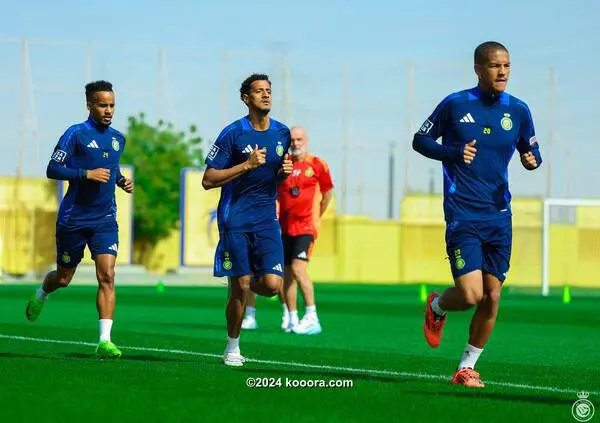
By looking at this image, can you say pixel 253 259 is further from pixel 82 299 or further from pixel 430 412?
pixel 82 299

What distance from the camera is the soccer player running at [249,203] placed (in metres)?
10.8

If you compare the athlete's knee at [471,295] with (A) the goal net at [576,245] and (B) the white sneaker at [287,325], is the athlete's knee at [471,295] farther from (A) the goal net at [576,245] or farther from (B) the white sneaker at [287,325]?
(A) the goal net at [576,245]

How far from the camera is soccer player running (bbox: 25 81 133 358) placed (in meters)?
11.6

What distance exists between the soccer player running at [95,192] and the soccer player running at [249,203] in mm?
1258

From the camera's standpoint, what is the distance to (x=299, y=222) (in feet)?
54.3

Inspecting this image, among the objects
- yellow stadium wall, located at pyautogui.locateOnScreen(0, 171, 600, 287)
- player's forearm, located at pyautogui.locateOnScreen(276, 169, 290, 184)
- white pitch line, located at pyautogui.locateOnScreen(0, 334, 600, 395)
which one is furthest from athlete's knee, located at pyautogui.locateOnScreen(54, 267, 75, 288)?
yellow stadium wall, located at pyautogui.locateOnScreen(0, 171, 600, 287)

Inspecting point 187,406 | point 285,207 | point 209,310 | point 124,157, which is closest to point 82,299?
point 209,310

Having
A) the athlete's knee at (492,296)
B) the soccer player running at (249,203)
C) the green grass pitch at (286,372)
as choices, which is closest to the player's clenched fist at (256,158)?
the soccer player running at (249,203)

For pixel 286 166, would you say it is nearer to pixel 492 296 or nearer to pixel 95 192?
pixel 95 192

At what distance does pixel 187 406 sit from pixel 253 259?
10.5 feet

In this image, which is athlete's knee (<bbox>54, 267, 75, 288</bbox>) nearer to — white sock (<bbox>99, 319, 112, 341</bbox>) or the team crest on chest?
white sock (<bbox>99, 319, 112, 341</bbox>)

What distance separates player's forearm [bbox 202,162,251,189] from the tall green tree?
142 feet

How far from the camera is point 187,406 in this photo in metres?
7.83

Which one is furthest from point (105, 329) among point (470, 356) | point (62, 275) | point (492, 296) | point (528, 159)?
point (528, 159)
